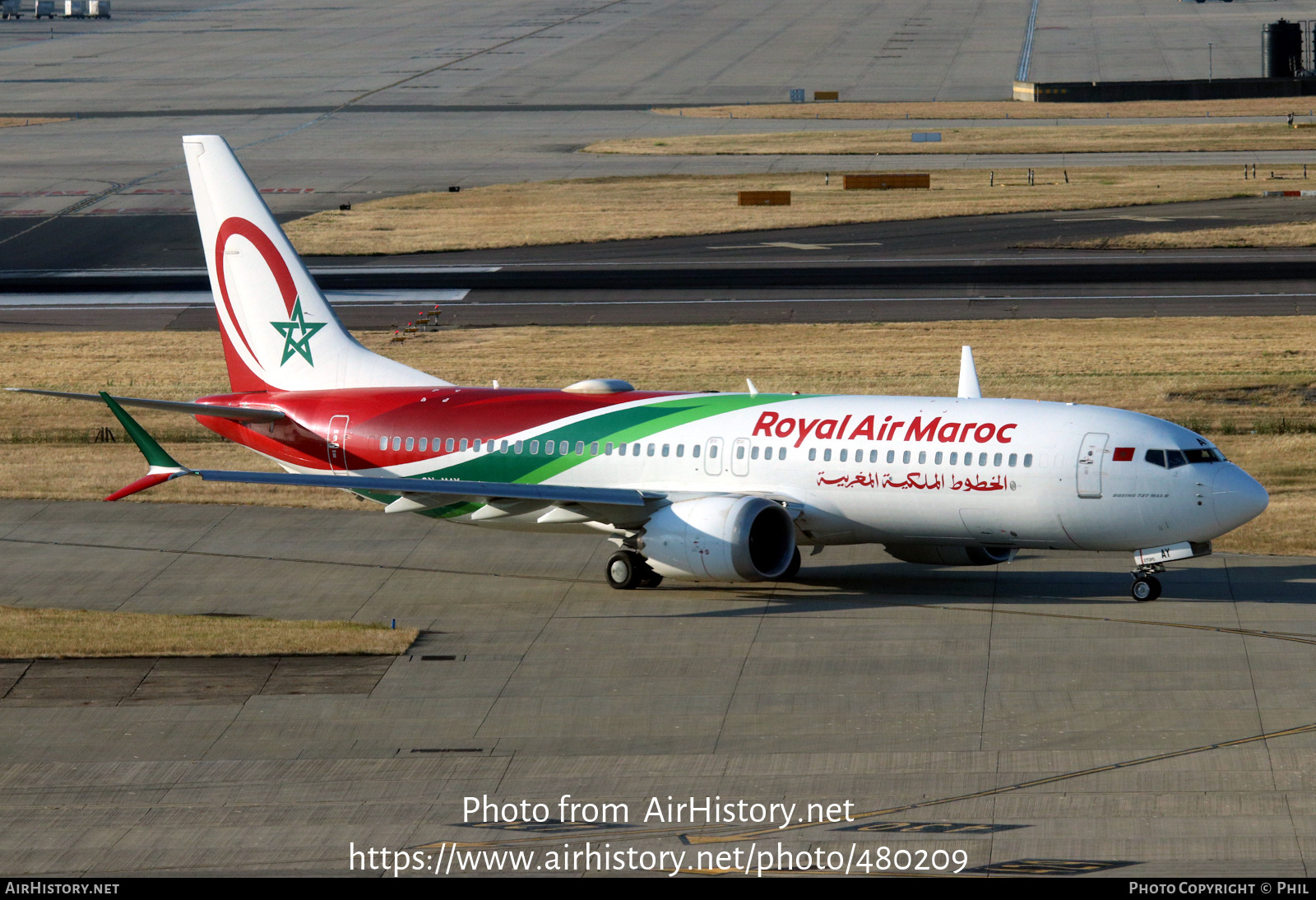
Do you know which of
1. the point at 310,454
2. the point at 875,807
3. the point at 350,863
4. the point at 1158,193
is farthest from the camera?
the point at 1158,193

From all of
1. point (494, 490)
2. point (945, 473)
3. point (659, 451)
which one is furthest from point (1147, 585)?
point (494, 490)

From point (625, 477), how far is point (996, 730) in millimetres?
12632

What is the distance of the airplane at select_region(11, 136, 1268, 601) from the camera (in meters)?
32.9

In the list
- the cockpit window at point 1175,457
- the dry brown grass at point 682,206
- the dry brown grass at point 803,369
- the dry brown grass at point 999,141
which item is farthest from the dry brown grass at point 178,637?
the dry brown grass at point 999,141

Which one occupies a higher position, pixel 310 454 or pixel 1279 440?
pixel 310 454

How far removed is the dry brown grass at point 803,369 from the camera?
4738 cm

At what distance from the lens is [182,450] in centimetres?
5112

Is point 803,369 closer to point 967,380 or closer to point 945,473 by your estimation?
point 967,380

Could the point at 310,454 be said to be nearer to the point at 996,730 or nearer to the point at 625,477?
the point at 625,477

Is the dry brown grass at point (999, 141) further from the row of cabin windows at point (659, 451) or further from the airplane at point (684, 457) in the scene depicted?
the row of cabin windows at point (659, 451)

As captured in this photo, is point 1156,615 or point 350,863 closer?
point 350,863

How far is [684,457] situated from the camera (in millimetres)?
36125

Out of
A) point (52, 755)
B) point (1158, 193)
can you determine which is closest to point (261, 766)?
point (52, 755)

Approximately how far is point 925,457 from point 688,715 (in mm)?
9035
